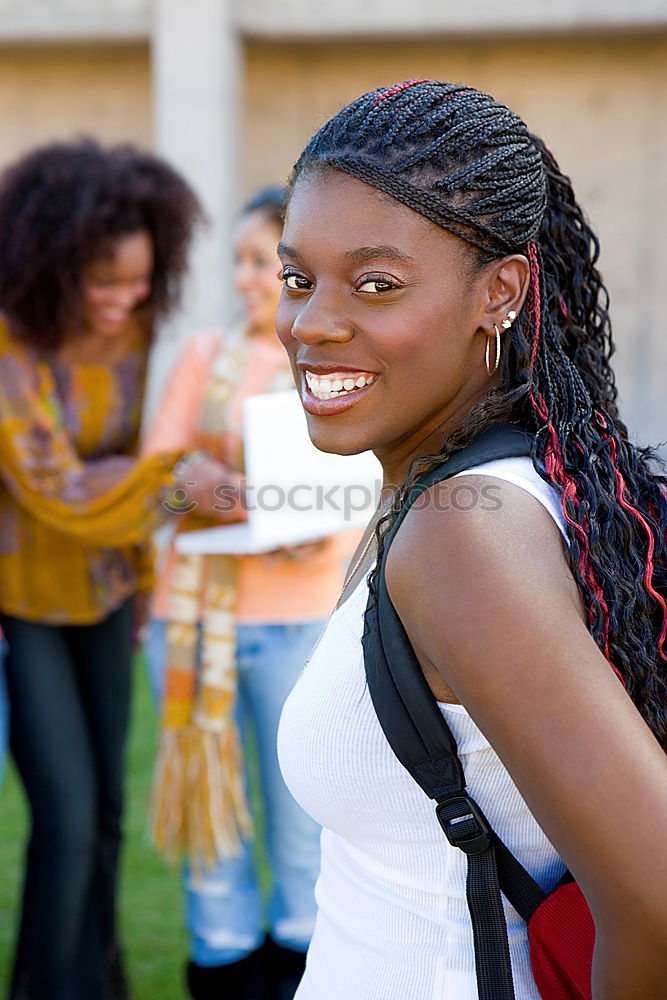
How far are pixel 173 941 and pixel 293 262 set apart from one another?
297 cm

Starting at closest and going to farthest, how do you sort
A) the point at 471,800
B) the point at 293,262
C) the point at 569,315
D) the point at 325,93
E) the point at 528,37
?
the point at 471,800 → the point at 293,262 → the point at 569,315 → the point at 528,37 → the point at 325,93

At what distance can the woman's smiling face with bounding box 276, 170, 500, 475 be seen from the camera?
1197mm

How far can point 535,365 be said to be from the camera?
50.6 inches

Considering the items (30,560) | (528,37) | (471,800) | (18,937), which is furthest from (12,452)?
(528,37)

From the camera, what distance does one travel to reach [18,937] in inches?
124

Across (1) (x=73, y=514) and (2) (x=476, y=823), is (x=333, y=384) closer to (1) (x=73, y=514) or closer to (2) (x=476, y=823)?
(2) (x=476, y=823)

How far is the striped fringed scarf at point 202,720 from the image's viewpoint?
315 cm

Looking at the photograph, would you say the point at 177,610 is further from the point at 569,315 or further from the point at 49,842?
the point at 569,315

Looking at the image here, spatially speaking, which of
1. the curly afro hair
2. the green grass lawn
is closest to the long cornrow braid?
the curly afro hair

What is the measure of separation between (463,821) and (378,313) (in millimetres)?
532

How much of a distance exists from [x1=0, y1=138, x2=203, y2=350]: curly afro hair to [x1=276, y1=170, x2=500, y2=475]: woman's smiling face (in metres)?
2.02

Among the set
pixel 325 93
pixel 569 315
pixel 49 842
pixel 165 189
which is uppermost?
pixel 325 93

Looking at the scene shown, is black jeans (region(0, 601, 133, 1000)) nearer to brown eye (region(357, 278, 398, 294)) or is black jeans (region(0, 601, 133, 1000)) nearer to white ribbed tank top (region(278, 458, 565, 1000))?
white ribbed tank top (region(278, 458, 565, 1000))

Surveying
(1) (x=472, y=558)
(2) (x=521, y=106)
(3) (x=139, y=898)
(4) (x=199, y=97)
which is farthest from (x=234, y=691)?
(2) (x=521, y=106)
